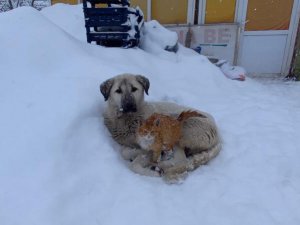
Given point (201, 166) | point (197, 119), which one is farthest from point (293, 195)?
point (197, 119)

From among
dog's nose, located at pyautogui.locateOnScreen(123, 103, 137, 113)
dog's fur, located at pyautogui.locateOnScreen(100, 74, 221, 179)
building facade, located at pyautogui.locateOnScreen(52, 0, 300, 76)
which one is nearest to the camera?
dog's fur, located at pyautogui.locateOnScreen(100, 74, 221, 179)

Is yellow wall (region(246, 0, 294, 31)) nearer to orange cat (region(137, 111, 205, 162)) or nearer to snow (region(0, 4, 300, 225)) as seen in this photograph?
snow (region(0, 4, 300, 225))

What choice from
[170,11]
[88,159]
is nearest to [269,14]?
[170,11]

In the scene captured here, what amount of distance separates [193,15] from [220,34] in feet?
3.76

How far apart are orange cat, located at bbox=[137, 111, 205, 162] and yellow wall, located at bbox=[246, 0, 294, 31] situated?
A: 741 cm

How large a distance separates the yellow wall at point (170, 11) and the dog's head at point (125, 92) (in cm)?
695

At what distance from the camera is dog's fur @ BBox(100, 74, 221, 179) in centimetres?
281

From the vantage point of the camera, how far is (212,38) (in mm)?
9117

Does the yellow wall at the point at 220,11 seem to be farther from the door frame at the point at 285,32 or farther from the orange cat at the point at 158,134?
the orange cat at the point at 158,134

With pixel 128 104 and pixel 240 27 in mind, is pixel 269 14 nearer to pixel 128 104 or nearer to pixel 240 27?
pixel 240 27

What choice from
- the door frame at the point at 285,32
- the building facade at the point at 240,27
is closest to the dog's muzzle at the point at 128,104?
the building facade at the point at 240,27

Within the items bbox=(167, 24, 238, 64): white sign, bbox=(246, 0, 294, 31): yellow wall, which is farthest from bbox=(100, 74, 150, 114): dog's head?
bbox=(246, 0, 294, 31): yellow wall

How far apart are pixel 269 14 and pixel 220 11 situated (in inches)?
60.0

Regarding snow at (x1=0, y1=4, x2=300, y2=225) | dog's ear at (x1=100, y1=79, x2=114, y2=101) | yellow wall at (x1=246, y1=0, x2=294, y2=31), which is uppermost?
yellow wall at (x1=246, y1=0, x2=294, y2=31)
